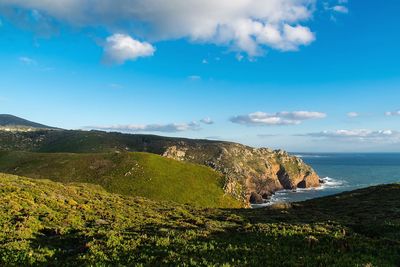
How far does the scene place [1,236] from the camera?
23953 mm

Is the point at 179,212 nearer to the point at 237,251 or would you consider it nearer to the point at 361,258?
the point at 237,251

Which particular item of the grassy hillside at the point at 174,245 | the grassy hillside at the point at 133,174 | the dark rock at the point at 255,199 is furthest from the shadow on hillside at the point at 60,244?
the dark rock at the point at 255,199

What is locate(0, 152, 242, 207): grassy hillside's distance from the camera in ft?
309

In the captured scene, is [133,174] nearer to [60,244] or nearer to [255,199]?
[60,244]

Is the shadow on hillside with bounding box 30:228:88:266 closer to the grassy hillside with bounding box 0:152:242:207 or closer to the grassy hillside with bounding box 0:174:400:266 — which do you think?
the grassy hillside with bounding box 0:174:400:266

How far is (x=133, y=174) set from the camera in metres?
101

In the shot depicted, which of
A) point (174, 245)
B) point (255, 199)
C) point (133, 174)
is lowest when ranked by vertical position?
point (255, 199)

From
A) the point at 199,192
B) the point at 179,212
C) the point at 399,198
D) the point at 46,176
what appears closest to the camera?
the point at 179,212

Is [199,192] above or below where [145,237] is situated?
below

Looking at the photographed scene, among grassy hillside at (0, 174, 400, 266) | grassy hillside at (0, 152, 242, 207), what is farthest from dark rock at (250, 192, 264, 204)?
grassy hillside at (0, 174, 400, 266)

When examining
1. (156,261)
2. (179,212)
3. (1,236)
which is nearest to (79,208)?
(179,212)

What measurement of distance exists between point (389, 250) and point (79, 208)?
32350mm

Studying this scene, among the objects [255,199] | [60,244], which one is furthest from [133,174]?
[255,199]

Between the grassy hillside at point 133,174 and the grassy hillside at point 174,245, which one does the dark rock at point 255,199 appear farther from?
the grassy hillside at point 174,245
